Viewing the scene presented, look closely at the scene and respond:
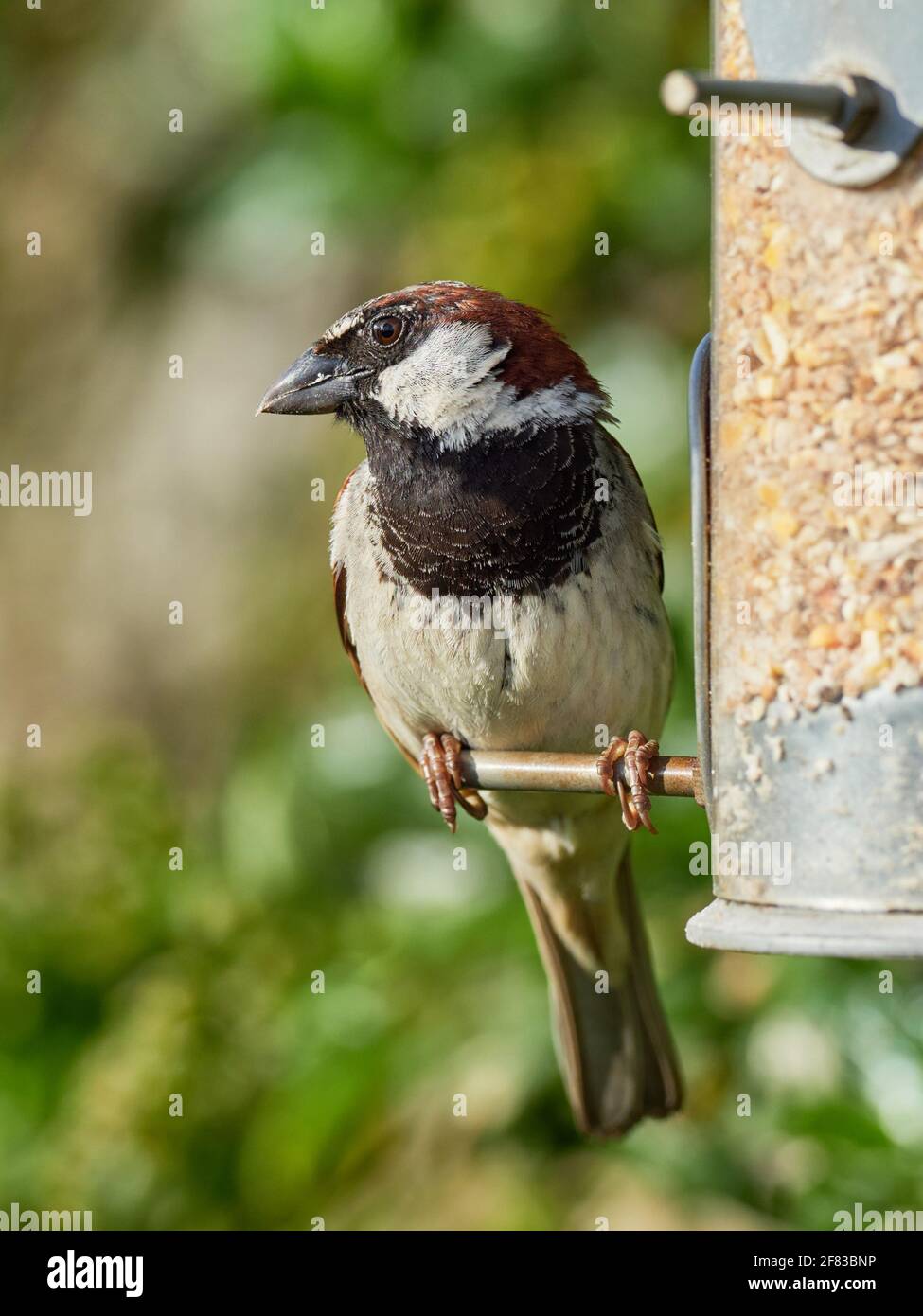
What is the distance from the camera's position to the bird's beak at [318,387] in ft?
10.2

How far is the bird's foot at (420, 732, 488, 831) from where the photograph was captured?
9.98 ft

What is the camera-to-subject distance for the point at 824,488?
7.41ft

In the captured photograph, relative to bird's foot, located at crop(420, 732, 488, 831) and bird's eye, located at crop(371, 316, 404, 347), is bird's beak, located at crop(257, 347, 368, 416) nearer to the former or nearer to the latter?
bird's eye, located at crop(371, 316, 404, 347)

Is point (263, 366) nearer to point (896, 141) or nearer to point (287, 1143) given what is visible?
point (287, 1143)

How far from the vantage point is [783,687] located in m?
2.29

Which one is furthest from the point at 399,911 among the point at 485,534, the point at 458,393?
the point at 458,393

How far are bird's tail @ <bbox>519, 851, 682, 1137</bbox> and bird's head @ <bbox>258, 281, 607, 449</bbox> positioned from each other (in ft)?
3.69

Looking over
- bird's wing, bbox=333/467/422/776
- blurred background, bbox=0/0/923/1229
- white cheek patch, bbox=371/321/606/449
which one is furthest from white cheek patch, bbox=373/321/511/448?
blurred background, bbox=0/0/923/1229

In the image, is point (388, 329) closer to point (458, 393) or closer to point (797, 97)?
point (458, 393)

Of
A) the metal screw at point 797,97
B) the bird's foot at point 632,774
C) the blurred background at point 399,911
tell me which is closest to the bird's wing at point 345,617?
the blurred background at point 399,911

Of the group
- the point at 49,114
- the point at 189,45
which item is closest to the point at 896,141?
the point at 189,45

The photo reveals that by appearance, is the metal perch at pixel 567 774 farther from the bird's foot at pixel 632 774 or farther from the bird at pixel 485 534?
the bird at pixel 485 534

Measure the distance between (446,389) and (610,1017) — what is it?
1472 millimetres

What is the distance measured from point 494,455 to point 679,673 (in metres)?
1.00
